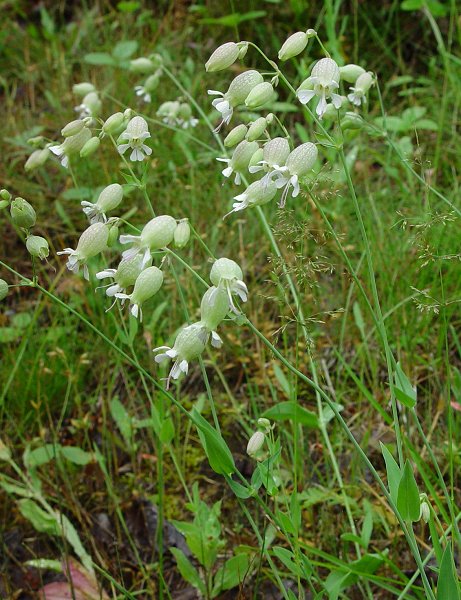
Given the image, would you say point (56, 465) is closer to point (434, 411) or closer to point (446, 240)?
point (434, 411)

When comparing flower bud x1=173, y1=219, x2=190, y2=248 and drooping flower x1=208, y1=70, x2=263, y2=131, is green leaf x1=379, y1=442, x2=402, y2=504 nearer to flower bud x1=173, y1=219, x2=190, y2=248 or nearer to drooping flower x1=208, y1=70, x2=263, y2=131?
flower bud x1=173, y1=219, x2=190, y2=248

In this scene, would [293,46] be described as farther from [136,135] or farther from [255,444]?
[255,444]

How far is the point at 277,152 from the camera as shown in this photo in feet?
4.73

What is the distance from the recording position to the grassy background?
6.79 ft

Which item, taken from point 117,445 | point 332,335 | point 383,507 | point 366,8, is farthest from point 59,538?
point 366,8

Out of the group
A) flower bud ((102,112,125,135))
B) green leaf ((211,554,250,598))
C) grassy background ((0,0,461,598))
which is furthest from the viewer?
grassy background ((0,0,461,598))

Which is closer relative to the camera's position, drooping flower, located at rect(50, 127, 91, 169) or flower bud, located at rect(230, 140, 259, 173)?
flower bud, located at rect(230, 140, 259, 173)

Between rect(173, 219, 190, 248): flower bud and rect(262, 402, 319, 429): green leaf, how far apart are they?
2.02 ft

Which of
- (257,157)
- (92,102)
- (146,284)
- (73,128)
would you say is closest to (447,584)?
(146,284)

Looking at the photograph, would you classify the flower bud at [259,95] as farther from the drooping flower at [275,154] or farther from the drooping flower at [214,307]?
the drooping flower at [214,307]

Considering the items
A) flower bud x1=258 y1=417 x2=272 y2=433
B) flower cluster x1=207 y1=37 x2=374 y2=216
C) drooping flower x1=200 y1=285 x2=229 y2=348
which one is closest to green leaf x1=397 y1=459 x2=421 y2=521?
flower bud x1=258 y1=417 x2=272 y2=433

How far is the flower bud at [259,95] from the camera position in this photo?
1.52 meters

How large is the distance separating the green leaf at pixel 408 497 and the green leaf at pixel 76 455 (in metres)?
1.06

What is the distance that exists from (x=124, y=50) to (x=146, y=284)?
Answer: 8.79ft
